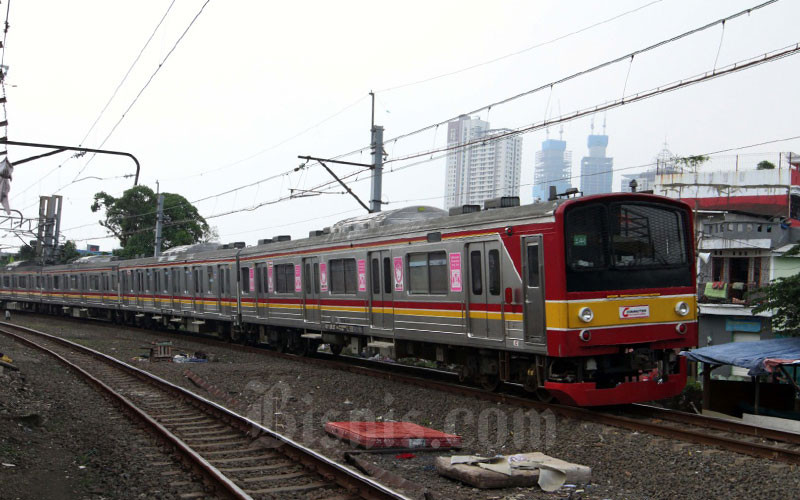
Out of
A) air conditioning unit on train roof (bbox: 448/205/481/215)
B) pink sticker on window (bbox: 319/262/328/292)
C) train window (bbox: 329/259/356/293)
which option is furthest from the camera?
pink sticker on window (bbox: 319/262/328/292)

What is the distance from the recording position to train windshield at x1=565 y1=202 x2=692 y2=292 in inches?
383

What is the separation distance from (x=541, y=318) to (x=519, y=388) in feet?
8.34

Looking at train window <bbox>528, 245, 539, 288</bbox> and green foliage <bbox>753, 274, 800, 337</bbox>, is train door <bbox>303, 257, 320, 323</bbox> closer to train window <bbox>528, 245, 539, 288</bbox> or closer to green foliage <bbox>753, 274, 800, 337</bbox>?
train window <bbox>528, 245, 539, 288</bbox>

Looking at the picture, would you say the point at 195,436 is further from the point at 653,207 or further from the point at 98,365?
the point at 98,365

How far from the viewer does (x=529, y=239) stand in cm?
1017

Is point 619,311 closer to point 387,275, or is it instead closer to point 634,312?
point 634,312

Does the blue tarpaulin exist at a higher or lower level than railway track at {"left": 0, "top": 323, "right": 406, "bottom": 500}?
higher

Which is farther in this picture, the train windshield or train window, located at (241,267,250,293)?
train window, located at (241,267,250,293)

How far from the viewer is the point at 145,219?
179ft

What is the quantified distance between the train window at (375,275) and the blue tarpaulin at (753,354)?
5.73 metres

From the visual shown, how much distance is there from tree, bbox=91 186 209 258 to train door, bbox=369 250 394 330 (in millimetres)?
40754

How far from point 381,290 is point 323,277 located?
2765 mm

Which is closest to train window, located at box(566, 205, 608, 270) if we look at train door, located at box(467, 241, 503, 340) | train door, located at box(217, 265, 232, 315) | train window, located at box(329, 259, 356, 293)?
train door, located at box(467, 241, 503, 340)

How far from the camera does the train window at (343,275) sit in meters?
15.2
